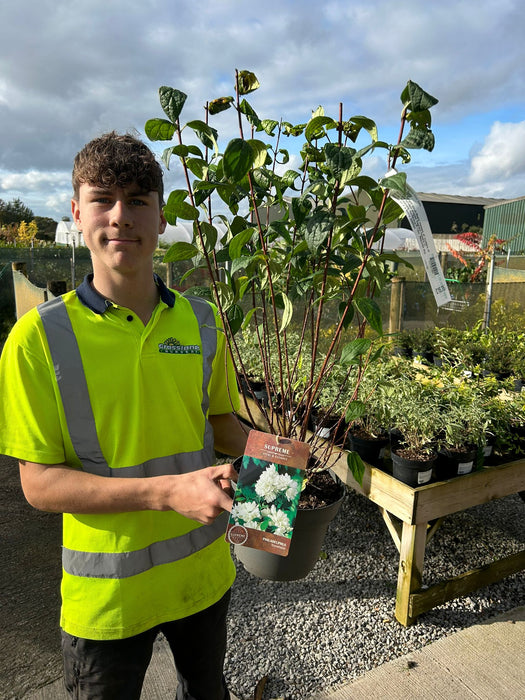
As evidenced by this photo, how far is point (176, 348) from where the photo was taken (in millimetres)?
1203

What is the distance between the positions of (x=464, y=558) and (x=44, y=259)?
8.02 m

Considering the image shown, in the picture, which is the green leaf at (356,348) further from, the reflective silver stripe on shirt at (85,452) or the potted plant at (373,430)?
the potted plant at (373,430)

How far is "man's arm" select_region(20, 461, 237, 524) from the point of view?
977mm

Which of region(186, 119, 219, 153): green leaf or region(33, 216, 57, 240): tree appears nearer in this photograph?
region(186, 119, 219, 153): green leaf

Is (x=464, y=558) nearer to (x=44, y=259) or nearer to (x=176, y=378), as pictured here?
(x=176, y=378)

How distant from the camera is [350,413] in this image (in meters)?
1.62

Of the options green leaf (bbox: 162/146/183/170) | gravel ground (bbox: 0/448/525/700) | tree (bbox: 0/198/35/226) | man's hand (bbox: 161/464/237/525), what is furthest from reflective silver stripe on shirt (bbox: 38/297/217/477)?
tree (bbox: 0/198/35/226)

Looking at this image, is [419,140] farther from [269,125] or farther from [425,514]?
[425,514]

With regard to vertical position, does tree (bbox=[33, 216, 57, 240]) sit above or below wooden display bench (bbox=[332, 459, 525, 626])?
above

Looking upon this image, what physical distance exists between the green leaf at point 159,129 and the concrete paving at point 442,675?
1.92 m

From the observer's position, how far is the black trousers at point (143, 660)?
1074 millimetres

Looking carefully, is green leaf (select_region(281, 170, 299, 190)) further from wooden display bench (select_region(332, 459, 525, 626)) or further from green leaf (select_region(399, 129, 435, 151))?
wooden display bench (select_region(332, 459, 525, 626))

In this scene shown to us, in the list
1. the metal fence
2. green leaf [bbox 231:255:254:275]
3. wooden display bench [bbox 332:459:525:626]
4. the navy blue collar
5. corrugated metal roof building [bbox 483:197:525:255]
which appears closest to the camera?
the navy blue collar

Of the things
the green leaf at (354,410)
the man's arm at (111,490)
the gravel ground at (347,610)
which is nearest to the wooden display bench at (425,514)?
the gravel ground at (347,610)
